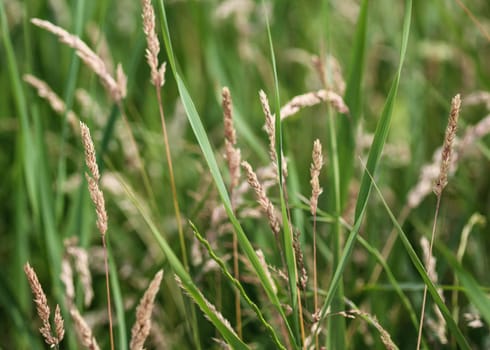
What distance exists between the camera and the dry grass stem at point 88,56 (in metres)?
1.20

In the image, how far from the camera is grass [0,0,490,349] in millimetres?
1068

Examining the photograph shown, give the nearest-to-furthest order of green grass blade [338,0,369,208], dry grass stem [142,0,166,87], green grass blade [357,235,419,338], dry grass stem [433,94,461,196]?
1. dry grass stem [433,94,461,196]
2. dry grass stem [142,0,166,87]
3. green grass blade [357,235,419,338]
4. green grass blade [338,0,369,208]

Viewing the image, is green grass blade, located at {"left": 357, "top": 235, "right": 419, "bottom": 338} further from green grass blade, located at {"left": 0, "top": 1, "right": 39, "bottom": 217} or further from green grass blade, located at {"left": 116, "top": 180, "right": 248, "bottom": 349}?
green grass blade, located at {"left": 0, "top": 1, "right": 39, "bottom": 217}

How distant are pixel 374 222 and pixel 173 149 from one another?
27.9 inches

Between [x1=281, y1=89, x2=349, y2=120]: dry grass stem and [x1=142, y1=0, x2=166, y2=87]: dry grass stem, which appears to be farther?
[x1=281, y1=89, x2=349, y2=120]: dry grass stem

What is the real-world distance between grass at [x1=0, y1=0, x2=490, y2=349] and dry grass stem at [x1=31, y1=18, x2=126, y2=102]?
30mm

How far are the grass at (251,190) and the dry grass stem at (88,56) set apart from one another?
0.10 feet

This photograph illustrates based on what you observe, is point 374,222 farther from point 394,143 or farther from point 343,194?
point 394,143

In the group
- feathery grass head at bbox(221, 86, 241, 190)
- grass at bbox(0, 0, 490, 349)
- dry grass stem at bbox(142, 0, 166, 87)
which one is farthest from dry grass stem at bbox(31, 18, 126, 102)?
feathery grass head at bbox(221, 86, 241, 190)

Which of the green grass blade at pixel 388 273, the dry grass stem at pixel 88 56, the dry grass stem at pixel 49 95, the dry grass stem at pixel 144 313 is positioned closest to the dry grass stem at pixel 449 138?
the green grass blade at pixel 388 273

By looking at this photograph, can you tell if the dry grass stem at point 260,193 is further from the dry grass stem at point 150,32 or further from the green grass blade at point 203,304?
the dry grass stem at point 150,32

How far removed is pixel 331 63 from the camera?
4.99ft

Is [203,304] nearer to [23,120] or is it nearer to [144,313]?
[144,313]

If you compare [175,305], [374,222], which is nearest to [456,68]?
[374,222]
